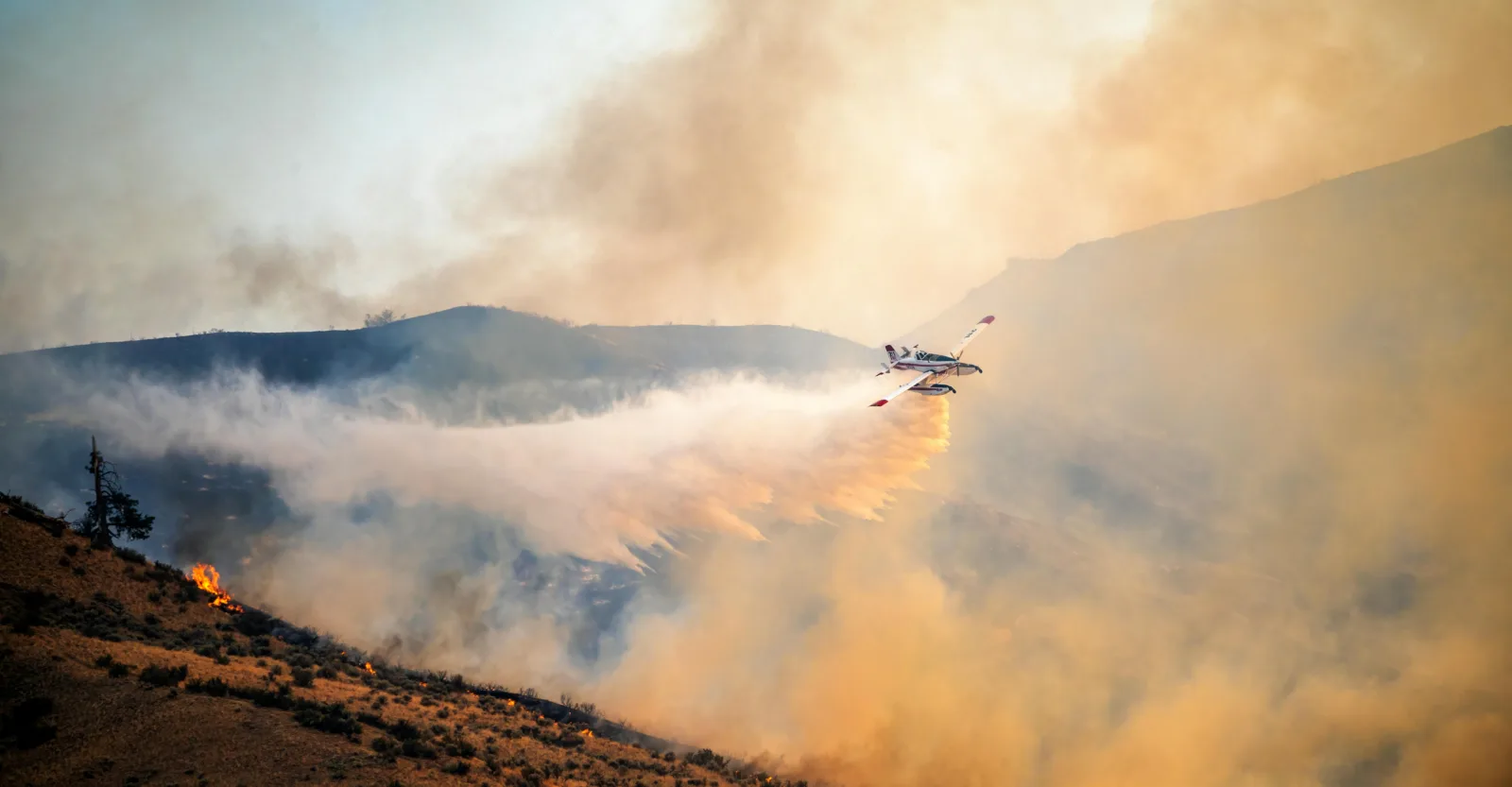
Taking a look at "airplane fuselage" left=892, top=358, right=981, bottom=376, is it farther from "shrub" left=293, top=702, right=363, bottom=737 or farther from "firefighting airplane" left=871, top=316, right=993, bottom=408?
"shrub" left=293, top=702, right=363, bottom=737

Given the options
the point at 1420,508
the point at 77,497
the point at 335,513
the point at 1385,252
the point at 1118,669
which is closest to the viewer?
the point at 1118,669

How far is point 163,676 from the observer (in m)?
27.4

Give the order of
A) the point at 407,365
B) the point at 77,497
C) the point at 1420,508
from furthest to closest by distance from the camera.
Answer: the point at 407,365 < the point at 1420,508 < the point at 77,497

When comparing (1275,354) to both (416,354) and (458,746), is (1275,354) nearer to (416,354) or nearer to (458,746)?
(458,746)

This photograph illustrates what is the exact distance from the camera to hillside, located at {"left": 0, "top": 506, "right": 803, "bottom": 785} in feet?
75.9

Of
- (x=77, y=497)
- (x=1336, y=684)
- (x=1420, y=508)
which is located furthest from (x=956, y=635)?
(x=77, y=497)

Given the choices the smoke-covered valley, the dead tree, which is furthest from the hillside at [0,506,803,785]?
the smoke-covered valley

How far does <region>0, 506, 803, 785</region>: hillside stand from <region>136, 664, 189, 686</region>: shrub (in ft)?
0.17

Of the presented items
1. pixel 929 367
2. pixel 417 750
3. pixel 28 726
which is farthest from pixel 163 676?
pixel 929 367

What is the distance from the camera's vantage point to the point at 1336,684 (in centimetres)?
7650

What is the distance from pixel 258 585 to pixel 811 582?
7006 cm

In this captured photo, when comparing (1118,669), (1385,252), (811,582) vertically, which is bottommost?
(1118,669)

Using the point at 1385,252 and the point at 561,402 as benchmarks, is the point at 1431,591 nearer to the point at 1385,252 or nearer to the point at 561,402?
the point at 1385,252

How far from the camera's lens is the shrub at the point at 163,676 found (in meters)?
27.0
